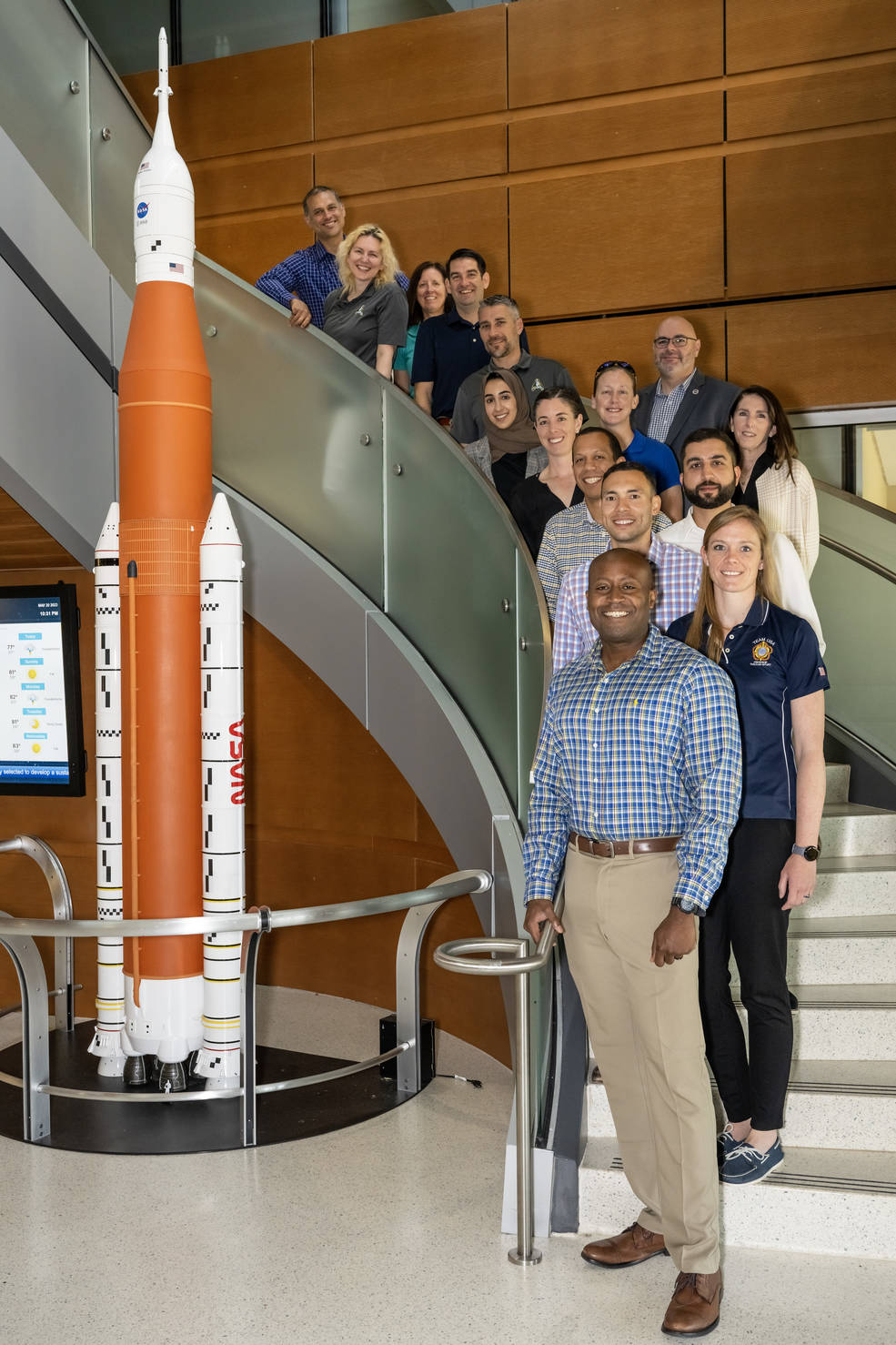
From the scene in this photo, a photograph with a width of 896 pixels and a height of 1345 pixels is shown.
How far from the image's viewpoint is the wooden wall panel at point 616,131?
7.12 meters

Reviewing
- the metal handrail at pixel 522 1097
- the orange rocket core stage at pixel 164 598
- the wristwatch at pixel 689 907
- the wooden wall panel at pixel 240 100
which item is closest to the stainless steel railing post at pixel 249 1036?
the orange rocket core stage at pixel 164 598

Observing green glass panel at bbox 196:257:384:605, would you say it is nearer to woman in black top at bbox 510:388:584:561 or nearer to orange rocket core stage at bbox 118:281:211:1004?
orange rocket core stage at bbox 118:281:211:1004

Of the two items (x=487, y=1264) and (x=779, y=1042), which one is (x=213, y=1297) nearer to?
(x=487, y=1264)

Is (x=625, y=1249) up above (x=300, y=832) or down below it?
below

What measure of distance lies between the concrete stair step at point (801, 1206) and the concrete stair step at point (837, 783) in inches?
77.7

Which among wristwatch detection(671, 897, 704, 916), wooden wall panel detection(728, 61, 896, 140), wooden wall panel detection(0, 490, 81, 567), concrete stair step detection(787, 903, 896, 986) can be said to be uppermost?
wooden wall panel detection(728, 61, 896, 140)

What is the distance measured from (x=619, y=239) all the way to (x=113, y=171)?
320 centimetres

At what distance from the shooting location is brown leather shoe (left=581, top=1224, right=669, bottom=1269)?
3303 millimetres

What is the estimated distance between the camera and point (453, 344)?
5.77 metres

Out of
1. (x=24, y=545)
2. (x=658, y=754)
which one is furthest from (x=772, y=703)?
(x=24, y=545)

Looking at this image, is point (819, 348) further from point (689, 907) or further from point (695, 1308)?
point (695, 1308)

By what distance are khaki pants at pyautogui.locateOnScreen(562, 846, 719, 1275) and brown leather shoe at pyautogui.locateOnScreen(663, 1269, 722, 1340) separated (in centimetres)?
4

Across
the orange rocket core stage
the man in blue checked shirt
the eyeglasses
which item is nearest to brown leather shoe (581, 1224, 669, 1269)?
the man in blue checked shirt

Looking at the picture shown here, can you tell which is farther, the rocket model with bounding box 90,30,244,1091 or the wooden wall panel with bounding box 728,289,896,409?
the wooden wall panel with bounding box 728,289,896,409
